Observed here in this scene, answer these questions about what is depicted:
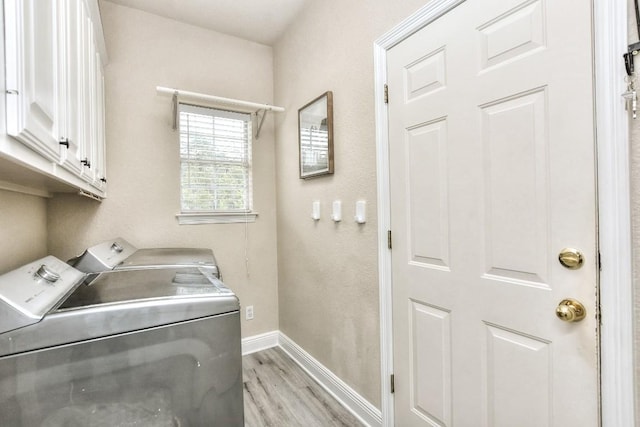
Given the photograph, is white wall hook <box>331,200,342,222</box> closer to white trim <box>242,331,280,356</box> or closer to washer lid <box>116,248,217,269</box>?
washer lid <box>116,248,217,269</box>

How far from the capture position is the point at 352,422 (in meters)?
1.83

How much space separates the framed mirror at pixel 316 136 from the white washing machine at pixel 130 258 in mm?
946

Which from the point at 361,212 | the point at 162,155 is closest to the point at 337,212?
the point at 361,212

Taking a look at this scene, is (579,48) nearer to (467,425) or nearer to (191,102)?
(467,425)

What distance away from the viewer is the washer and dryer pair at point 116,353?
805 mm

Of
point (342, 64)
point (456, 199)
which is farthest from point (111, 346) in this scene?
point (342, 64)

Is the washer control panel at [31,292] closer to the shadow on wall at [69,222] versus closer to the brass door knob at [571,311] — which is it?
the shadow on wall at [69,222]

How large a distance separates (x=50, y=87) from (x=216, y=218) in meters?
1.83

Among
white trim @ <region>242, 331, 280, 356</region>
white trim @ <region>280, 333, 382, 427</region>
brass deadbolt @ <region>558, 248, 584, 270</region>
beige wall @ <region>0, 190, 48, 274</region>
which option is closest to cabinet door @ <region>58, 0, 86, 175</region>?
beige wall @ <region>0, 190, 48, 274</region>

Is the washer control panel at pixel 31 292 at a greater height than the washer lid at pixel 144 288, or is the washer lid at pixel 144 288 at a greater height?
the washer control panel at pixel 31 292

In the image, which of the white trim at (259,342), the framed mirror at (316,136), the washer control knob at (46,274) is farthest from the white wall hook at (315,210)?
the washer control knob at (46,274)

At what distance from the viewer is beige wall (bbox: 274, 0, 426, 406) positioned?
174cm

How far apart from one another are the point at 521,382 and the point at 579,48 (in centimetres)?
110

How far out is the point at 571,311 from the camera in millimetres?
933
